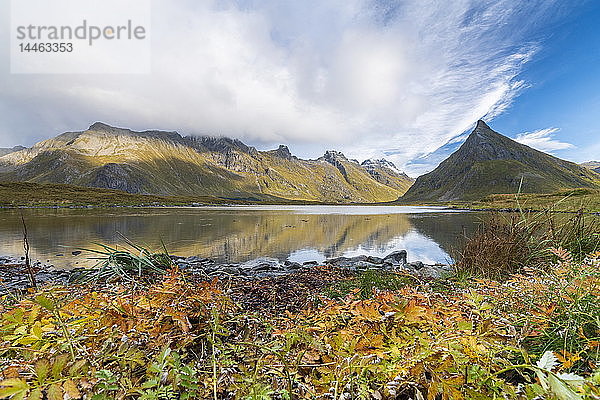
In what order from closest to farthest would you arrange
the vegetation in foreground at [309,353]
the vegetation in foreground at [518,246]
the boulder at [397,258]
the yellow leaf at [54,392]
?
the yellow leaf at [54,392]
the vegetation in foreground at [309,353]
the vegetation in foreground at [518,246]
the boulder at [397,258]

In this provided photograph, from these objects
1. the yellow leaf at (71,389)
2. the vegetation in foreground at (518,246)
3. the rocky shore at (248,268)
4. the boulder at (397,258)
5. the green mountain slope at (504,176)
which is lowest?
the boulder at (397,258)

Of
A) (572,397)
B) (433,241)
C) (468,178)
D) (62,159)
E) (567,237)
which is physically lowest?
(433,241)

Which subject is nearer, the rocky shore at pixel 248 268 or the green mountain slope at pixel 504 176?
the rocky shore at pixel 248 268

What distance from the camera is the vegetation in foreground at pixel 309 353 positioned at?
1246 millimetres

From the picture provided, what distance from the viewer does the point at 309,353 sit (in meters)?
1.72

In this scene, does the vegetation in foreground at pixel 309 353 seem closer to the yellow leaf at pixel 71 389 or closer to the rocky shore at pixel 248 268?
the yellow leaf at pixel 71 389

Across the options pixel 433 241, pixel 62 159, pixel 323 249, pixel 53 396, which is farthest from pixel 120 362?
pixel 62 159

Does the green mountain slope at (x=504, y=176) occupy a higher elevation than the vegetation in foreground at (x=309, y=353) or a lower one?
higher

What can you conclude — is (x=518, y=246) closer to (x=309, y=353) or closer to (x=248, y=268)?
(x=309, y=353)

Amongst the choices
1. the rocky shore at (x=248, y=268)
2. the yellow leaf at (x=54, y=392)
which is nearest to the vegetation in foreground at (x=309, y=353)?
the yellow leaf at (x=54, y=392)

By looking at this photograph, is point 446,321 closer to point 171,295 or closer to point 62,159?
point 171,295

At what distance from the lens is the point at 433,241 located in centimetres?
1780

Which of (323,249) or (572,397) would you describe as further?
(323,249)

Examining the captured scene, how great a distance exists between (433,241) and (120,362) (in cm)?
1865
